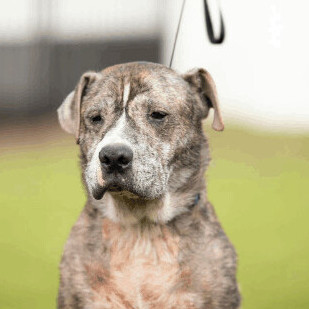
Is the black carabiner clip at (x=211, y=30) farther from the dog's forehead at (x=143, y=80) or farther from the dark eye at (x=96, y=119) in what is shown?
the dark eye at (x=96, y=119)

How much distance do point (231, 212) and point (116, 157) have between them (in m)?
3.09

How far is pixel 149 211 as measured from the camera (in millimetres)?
3934

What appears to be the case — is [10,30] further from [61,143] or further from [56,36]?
[61,143]

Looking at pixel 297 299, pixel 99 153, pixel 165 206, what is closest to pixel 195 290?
pixel 165 206

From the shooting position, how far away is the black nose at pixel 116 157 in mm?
3406

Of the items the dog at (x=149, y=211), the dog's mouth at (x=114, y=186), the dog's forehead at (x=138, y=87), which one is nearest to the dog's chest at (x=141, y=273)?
the dog at (x=149, y=211)

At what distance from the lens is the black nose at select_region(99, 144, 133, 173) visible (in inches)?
134

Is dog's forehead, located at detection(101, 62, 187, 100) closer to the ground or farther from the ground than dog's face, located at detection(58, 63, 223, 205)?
farther from the ground

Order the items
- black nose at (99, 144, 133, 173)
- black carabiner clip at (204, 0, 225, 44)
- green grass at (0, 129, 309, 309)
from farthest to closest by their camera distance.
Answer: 1. green grass at (0, 129, 309, 309)
2. black carabiner clip at (204, 0, 225, 44)
3. black nose at (99, 144, 133, 173)

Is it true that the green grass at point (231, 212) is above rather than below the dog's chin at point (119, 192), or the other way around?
below

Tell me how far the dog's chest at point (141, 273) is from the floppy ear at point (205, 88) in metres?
0.77

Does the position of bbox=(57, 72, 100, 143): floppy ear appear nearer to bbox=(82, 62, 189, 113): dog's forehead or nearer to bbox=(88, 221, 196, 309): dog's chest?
bbox=(82, 62, 189, 113): dog's forehead

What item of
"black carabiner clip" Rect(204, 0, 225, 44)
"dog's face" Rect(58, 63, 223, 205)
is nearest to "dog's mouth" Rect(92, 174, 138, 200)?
"dog's face" Rect(58, 63, 223, 205)

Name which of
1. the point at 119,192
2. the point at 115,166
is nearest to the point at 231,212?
the point at 119,192
